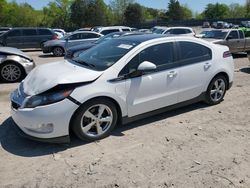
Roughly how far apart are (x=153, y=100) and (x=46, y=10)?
301 ft

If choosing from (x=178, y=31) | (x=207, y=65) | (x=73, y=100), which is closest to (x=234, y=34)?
(x=178, y=31)

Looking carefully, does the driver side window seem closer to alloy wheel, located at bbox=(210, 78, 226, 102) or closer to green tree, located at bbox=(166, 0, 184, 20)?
alloy wheel, located at bbox=(210, 78, 226, 102)

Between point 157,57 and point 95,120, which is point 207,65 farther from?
point 95,120

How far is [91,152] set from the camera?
4.54 meters

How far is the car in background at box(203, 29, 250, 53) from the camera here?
49.4 ft

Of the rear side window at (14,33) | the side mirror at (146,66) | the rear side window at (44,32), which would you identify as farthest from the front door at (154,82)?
the rear side window at (14,33)

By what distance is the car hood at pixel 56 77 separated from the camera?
15.2ft

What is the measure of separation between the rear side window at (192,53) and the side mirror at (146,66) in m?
0.95

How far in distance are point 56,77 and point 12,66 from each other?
5265mm

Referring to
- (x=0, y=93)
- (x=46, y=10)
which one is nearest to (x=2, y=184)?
(x=0, y=93)

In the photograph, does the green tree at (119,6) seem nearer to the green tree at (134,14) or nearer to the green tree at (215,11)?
the green tree at (134,14)

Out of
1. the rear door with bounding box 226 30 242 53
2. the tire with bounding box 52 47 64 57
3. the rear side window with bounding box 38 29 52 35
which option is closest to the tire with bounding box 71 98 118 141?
the rear door with bounding box 226 30 242 53

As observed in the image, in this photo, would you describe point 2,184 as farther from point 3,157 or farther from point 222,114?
point 222,114

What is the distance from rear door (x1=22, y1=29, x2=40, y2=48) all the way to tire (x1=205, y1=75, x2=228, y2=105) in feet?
56.0
